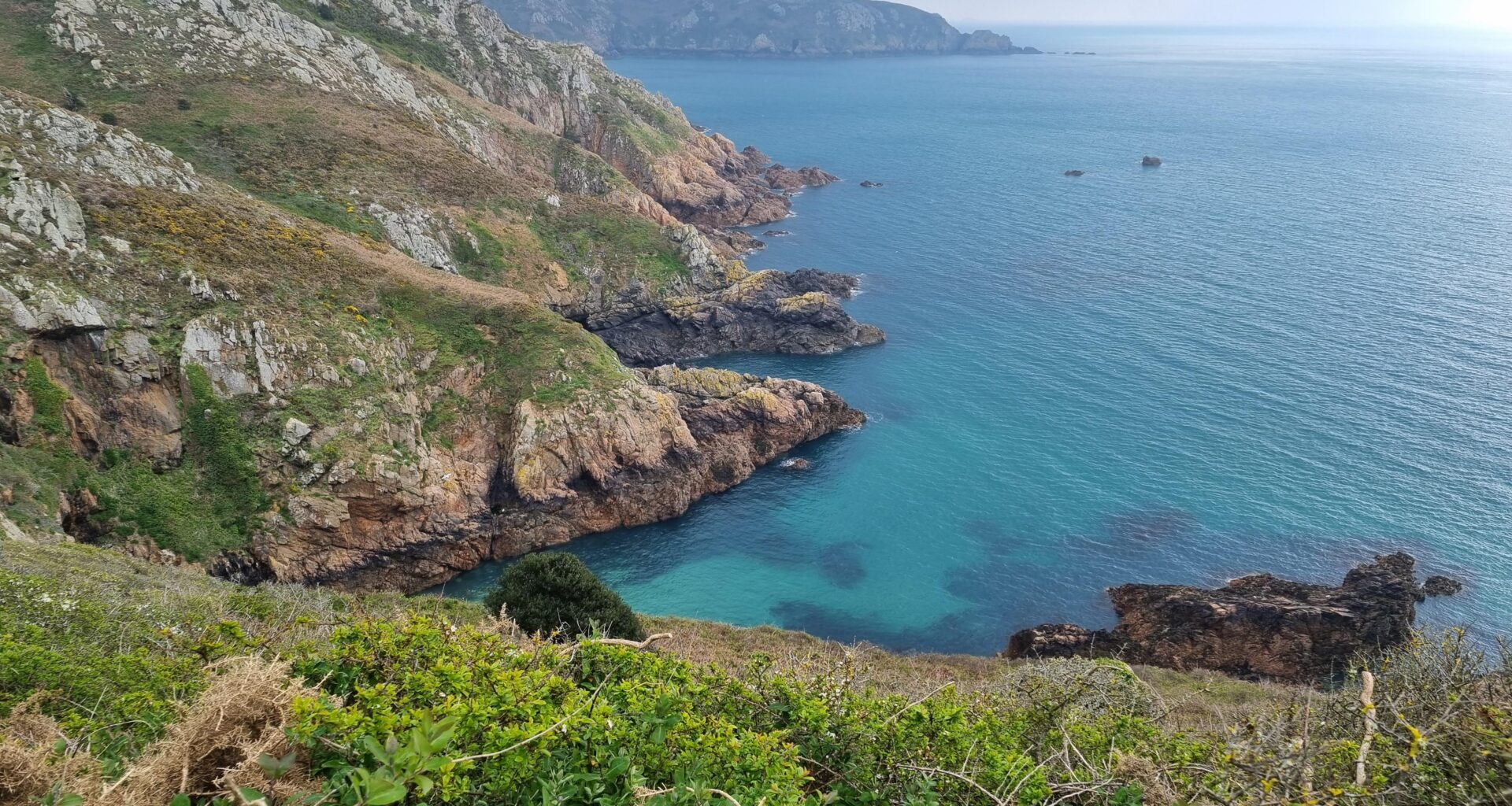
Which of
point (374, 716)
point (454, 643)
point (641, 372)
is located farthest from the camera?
point (641, 372)

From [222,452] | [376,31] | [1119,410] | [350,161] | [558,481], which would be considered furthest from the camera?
[376,31]

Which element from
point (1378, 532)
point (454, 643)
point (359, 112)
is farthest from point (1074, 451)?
point (359, 112)

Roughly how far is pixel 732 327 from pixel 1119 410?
105 feet

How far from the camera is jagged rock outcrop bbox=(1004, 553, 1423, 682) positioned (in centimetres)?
3653

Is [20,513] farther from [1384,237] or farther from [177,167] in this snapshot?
[1384,237]

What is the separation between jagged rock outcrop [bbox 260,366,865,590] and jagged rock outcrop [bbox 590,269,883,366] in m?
10.2

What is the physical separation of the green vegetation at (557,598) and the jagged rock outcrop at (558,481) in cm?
1116

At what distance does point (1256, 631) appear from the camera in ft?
123

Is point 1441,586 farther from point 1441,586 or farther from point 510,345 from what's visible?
point 510,345

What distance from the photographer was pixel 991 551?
45.4m

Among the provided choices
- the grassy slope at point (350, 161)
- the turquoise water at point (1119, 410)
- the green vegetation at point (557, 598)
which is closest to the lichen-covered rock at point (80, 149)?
the grassy slope at point (350, 161)

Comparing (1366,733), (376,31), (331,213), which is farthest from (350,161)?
(1366,733)

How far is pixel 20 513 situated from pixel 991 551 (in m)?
44.4

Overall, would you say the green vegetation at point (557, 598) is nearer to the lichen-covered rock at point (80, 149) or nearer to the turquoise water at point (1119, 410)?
the turquoise water at point (1119, 410)
